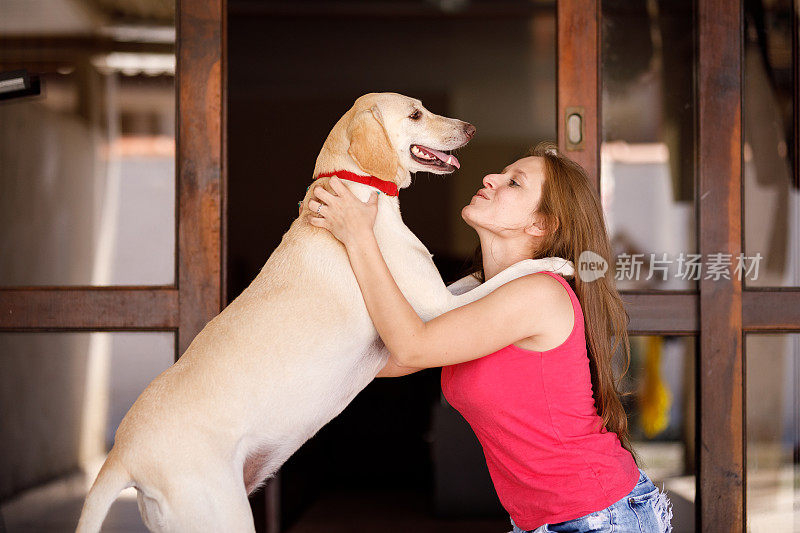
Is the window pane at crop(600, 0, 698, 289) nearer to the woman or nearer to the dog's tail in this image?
the woman

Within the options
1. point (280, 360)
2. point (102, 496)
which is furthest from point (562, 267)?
point (102, 496)

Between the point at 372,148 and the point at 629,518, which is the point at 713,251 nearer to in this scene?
the point at 629,518

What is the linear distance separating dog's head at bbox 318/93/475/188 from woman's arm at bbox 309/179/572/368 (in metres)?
0.26

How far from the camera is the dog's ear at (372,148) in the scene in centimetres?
179

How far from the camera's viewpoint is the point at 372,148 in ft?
5.88

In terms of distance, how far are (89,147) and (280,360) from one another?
4.81ft

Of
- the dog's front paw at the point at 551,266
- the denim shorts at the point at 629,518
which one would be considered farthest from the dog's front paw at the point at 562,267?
the denim shorts at the point at 629,518

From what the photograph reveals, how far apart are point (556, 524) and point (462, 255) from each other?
404 cm

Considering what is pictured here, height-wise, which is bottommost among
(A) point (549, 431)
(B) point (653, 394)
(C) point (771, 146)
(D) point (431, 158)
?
(B) point (653, 394)

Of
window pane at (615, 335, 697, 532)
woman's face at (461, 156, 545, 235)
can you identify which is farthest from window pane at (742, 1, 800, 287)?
woman's face at (461, 156, 545, 235)

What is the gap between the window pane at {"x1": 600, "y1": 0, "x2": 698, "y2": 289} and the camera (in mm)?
2568

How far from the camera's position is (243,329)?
164 cm

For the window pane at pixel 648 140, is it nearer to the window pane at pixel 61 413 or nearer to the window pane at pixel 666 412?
the window pane at pixel 666 412

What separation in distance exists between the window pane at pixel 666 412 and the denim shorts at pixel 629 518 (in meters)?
0.88
